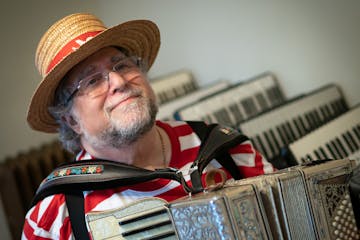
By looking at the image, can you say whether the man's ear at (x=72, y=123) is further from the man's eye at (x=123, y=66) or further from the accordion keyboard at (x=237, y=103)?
the accordion keyboard at (x=237, y=103)

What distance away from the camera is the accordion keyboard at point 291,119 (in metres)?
2.10

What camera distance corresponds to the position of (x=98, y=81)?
1250 millimetres

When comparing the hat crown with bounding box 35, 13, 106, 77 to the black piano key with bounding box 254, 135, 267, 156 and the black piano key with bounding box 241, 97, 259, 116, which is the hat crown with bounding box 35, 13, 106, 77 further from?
the black piano key with bounding box 241, 97, 259, 116

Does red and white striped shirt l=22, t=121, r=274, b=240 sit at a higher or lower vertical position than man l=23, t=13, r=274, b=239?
lower

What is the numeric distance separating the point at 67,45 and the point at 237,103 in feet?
4.51

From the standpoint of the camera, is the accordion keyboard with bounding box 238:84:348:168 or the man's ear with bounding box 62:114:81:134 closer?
the man's ear with bounding box 62:114:81:134

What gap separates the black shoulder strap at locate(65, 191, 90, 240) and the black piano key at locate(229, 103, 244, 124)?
1.35m

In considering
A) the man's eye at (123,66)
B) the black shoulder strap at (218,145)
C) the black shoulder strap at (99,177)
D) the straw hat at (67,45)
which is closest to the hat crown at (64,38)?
the straw hat at (67,45)

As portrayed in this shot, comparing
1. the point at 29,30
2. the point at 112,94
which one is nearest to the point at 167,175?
the point at 112,94

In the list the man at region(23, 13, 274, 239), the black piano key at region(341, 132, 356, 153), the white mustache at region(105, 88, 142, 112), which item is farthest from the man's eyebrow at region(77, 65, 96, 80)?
the black piano key at region(341, 132, 356, 153)

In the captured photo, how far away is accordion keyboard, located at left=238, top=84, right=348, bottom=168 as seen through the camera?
210 cm

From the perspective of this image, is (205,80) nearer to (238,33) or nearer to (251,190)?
(238,33)

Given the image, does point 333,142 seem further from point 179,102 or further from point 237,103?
point 179,102

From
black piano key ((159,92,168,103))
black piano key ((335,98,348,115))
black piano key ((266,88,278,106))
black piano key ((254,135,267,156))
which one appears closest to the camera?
black piano key ((254,135,267,156))
